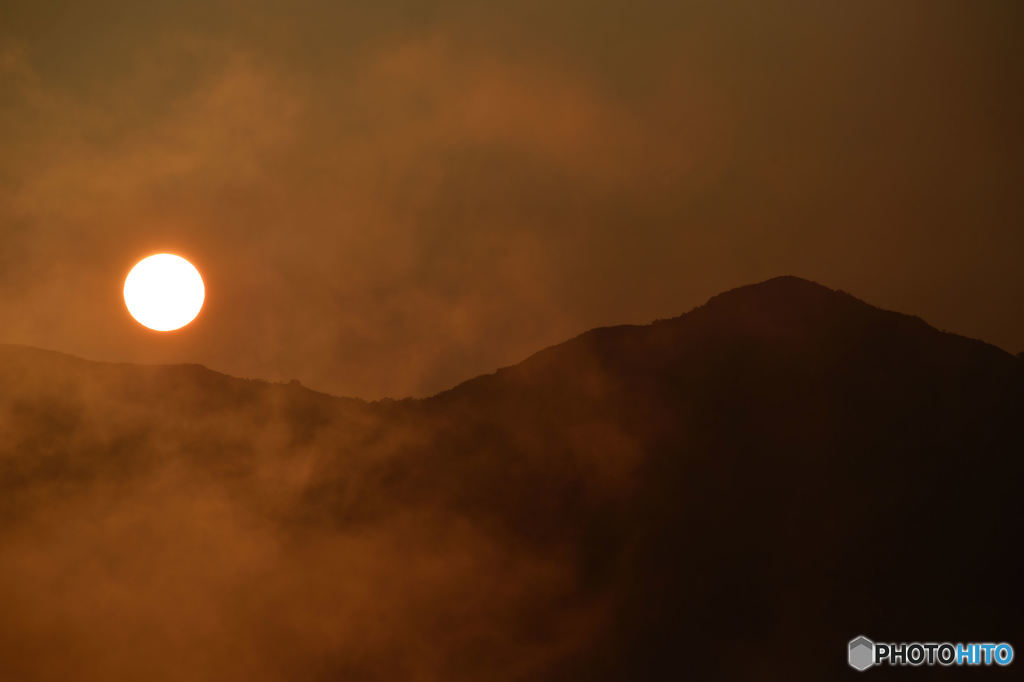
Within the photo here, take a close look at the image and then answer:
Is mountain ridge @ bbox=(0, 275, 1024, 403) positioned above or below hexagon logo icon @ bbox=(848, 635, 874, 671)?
above

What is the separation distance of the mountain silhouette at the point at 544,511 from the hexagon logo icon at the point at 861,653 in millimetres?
30

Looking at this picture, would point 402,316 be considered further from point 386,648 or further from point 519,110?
point 386,648

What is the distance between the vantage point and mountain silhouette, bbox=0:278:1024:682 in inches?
110

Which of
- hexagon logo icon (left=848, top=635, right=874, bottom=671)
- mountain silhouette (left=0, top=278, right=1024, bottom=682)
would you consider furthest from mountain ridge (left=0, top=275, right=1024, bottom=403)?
hexagon logo icon (left=848, top=635, right=874, bottom=671)

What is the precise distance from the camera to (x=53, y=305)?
299 centimetres

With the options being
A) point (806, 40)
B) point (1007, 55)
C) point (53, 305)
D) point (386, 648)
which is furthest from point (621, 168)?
point (53, 305)

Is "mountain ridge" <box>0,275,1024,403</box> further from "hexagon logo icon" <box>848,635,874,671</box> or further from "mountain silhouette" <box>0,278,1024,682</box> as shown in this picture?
"hexagon logo icon" <box>848,635,874,671</box>

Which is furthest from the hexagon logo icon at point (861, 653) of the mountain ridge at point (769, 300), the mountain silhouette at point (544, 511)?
the mountain ridge at point (769, 300)

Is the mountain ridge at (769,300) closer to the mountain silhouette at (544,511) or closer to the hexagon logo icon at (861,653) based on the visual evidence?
the mountain silhouette at (544,511)

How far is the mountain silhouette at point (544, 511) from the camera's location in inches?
110

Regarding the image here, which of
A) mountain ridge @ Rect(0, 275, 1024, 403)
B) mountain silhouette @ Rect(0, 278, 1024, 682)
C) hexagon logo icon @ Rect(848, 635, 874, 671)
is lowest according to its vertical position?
hexagon logo icon @ Rect(848, 635, 874, 671)

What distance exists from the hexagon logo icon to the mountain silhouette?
0.10ft

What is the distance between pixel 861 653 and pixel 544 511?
3.85ft

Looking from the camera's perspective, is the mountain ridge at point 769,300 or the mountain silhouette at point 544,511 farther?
the mountain ridge at point 769,300
